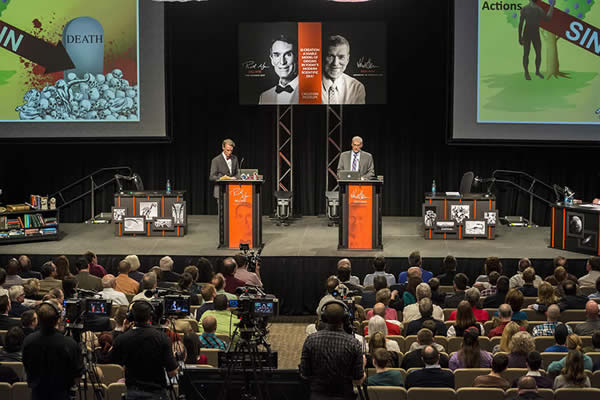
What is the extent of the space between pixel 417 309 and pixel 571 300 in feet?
5.58

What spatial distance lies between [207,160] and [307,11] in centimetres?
337

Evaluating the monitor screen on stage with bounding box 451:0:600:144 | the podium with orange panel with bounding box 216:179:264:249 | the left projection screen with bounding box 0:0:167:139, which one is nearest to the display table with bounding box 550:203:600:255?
the monitor screen on stage with bounding box 451:0:600:144

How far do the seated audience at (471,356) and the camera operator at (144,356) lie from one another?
2.62 meters

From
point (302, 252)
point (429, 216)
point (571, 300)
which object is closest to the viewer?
point (571, 300)

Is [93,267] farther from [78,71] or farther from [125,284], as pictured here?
[78,71]

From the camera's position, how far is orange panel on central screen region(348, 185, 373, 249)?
11.9 meters

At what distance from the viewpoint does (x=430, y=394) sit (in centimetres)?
617

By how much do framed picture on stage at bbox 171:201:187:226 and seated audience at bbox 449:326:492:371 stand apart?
7232 mm

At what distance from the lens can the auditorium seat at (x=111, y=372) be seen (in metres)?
6.68

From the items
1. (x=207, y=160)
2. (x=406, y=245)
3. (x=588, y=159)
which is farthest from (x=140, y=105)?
(x=588, y=159)

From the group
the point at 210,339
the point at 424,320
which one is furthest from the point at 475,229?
the point at 210,339

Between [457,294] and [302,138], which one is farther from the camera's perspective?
[302,138]

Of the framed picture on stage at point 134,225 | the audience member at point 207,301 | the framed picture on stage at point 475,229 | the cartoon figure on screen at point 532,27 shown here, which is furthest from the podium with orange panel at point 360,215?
the cartoon figure on screen at point 532,27

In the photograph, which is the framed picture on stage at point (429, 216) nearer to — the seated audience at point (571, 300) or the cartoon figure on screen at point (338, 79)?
the cartoon figure on screen at point (338, 79)
